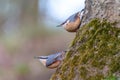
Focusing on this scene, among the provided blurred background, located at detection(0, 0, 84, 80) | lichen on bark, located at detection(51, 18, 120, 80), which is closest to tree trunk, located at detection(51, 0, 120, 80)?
lichen on bark, located at detection(51, 18, 120, 80)

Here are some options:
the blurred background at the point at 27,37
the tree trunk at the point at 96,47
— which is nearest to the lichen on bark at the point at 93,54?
the tree trunk at the point at 96,47

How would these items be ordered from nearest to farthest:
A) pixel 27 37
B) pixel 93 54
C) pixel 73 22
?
pixel 93 54
pixel 73 22
pixel 27 37

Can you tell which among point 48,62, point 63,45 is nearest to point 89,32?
point 48,62

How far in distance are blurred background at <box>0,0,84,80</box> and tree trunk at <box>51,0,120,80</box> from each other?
8094mm

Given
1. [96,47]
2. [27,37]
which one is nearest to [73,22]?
[96,47]

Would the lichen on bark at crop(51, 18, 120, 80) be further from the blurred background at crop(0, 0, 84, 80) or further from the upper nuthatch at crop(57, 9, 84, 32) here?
the blurred background at crop(0, 0, 84, 80)

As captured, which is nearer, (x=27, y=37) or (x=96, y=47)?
(x=96, y=47)

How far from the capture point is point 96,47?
8.51 feet

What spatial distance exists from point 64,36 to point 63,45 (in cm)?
79

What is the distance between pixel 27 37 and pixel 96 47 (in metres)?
10.4

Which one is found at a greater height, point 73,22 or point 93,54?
point 73,22

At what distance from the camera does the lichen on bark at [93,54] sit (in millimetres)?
2471

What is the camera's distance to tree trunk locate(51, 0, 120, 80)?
2.48m

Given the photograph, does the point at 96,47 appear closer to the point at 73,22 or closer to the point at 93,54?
the point at 93,54
